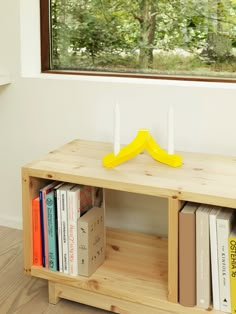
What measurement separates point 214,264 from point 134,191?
1.01 feet

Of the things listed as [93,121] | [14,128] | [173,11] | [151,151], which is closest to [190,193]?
[151,151]

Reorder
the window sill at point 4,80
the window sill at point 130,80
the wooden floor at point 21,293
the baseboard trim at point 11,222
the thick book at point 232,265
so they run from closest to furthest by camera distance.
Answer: the thick book at point 232,265 → the wooden floor at point 21,293 → the window sill at point 130,80 → the window sill at point 4,80 → the baseboard trim at point 11,222

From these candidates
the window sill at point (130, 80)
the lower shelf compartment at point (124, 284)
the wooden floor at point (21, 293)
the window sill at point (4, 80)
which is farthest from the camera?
the window sill at point (4, 80)

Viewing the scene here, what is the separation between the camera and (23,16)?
2.07 metres

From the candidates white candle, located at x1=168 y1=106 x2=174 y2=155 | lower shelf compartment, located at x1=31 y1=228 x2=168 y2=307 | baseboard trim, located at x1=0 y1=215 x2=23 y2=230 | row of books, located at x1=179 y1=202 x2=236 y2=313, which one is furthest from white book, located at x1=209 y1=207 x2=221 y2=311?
baseboard trim, located at x1=0 y1=215 x2=23 y2=230

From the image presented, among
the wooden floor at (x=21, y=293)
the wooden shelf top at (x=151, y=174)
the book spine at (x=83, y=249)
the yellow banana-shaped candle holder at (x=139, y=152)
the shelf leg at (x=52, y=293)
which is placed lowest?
→ the wooden floor at (x=21, y=293)

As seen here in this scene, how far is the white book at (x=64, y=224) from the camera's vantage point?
5.23ft

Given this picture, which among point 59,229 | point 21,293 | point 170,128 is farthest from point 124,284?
point 170,128

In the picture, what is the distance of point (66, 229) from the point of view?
5.29 ft

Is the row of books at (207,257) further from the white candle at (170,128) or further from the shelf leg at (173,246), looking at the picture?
the white candle at (170,128)

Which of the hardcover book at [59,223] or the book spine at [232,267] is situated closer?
the book spine at [232,267]

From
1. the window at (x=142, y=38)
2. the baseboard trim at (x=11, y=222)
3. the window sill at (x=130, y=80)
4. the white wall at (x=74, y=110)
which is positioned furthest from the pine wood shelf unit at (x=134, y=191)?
the baseboard trim at (x=11, y=222)

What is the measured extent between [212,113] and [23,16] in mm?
873

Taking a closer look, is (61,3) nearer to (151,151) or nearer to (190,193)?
(151,151)
